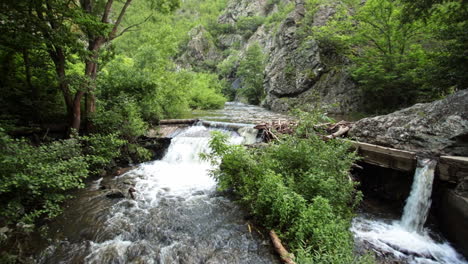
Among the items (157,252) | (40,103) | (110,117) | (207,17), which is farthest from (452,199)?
(207,17)

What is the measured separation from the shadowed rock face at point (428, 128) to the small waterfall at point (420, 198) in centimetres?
60

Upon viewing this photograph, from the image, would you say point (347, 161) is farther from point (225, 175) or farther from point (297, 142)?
point (225, 175)

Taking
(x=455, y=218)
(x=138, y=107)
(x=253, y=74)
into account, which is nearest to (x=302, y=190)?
(x=455, y=218)

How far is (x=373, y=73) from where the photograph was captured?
1309 cm

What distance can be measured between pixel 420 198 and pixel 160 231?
6.05m

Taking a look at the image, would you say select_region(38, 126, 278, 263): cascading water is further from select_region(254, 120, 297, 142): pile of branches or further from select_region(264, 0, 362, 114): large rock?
select_region(264, 0, 362, 114): large rock

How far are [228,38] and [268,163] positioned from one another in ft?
207

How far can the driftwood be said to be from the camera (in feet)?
11.1

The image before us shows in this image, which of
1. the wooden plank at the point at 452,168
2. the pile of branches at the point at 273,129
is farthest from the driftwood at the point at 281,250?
the pile of branches at the point at 273,129

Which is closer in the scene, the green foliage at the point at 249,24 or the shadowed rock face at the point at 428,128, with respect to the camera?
the shadowed rock face at the point at 428,128

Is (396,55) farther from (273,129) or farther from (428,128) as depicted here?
(273,129)

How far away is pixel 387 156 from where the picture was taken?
231 inches

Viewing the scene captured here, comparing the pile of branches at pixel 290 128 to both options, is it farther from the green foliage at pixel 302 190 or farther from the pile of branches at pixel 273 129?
the green foliage at pixel 302 190

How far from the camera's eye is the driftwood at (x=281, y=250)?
3.37 m
